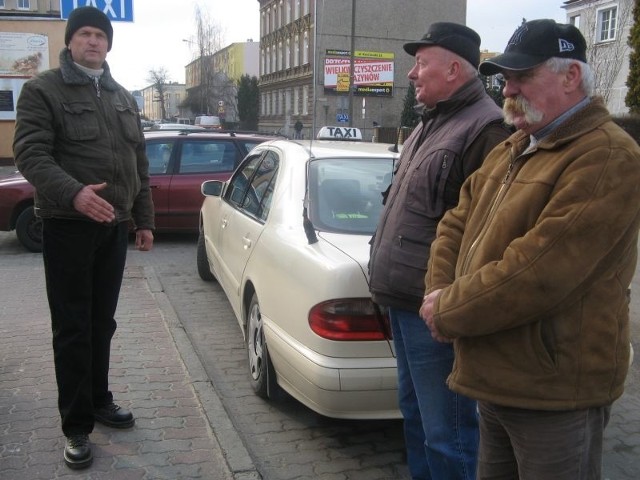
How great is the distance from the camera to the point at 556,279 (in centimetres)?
163

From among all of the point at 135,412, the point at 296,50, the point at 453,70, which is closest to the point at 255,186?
the point at 135,412

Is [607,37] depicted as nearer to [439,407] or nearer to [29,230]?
[29,230]

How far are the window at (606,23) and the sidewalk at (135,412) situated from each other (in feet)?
111

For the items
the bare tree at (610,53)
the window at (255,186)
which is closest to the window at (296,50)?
the bare tree at (610,53)

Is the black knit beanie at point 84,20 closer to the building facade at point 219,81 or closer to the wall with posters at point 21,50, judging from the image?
the wall with posters at point 21,50

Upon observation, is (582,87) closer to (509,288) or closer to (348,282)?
(509,288)

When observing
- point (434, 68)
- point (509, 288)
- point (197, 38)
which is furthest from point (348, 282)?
point (197, 38)

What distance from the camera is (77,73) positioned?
119 inches

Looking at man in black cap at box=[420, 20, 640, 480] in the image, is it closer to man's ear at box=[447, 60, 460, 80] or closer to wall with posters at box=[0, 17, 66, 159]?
man's ear at box=[447, 60, 460, 80]

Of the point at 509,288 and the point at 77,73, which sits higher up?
the point at 77,73

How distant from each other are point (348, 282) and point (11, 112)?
20.8 metres

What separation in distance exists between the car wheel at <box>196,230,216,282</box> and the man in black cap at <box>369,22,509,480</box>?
15.0ft

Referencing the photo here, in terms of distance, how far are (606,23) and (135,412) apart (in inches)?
1447

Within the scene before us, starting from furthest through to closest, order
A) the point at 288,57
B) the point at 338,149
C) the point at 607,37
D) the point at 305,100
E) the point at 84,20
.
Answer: the point at 288,57
the point at 305,100
the point at 607,37
the point at 338,149
the point at 84,20
